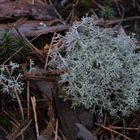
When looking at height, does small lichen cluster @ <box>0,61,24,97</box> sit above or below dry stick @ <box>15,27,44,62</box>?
below

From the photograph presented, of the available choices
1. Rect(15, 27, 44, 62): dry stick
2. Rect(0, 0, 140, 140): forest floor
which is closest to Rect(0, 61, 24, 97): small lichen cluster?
Rect(0, 0, 140, 140): forest floor

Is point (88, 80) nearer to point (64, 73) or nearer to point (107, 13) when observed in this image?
point (64, 73)

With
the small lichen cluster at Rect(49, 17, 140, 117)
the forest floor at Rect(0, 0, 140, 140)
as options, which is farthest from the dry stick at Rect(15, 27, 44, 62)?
the small lichen cluster at Rect(49, 17, 140, 117)

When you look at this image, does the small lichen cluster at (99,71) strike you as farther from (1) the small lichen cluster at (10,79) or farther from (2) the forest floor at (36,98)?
(1) the small lichen cluster at (10,79)

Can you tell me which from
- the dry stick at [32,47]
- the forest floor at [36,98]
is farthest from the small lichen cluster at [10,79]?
the dry stick at [32,47]

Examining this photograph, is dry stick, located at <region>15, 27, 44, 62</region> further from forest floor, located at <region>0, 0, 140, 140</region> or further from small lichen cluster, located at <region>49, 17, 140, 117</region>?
small lichen cluster, located at <region>49, 17, 140, 117</region>

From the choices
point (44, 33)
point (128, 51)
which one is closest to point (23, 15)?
point (44, 33)

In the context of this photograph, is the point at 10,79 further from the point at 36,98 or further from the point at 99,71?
the point at 99,71

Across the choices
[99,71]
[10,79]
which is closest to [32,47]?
[10,79]

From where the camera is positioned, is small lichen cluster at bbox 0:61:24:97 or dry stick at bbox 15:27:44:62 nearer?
small lichen cluster at bbox 0:61:24:97
